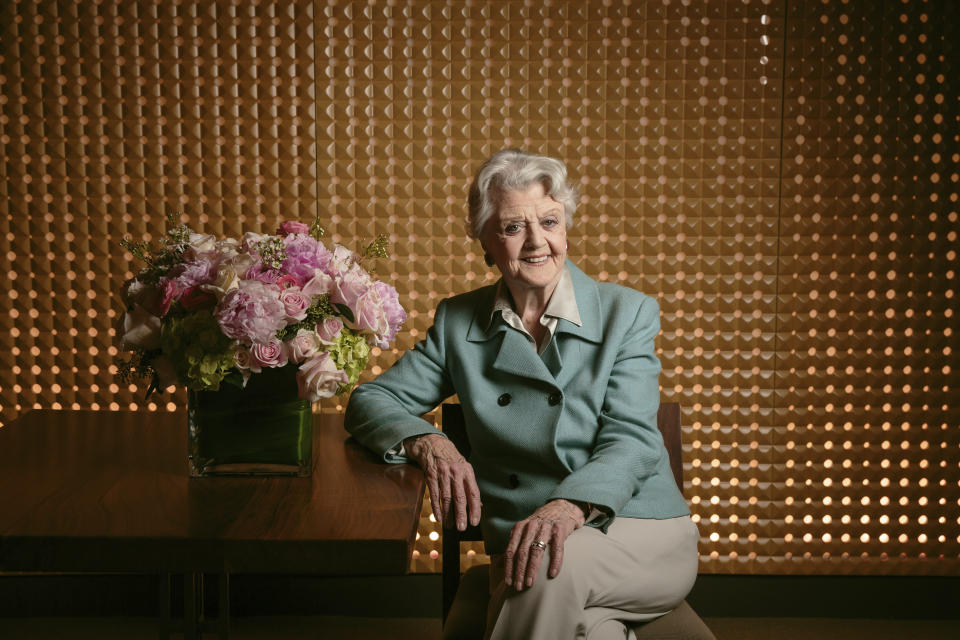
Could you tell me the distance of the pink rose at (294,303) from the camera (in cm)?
158

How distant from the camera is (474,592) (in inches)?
78.2

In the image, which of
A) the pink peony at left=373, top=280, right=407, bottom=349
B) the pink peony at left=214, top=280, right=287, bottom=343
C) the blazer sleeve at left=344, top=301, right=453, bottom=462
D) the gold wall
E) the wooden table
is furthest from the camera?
the gold wall

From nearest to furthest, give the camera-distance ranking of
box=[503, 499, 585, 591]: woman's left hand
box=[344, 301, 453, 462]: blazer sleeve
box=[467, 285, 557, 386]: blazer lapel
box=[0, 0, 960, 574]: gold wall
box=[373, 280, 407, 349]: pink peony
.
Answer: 1. box=[503, 499, 585, 591]: woman's left hand
2. box=[373, 280, 407, 349]: pink peony
3. box=[344, 301, 453, 462]: blazer sleeve
4. box=[467, 285, 557, 386]: blazer lapel
5. box=[0, 0, 960, 574]: gold wall

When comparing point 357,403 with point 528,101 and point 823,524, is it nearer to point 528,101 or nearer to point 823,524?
point 528,101

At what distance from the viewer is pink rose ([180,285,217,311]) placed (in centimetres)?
159

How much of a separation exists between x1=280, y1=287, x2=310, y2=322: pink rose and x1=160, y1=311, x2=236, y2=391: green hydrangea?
5.2 inches

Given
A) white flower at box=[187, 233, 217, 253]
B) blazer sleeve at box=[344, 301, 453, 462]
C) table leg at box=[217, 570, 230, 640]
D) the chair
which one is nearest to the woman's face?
blazer sleeve at box=[344, 301, 453, 462]

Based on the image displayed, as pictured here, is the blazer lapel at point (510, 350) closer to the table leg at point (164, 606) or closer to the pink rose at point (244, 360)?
the pink rose at point (244, 360)

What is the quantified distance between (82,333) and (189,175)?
2.55 ft

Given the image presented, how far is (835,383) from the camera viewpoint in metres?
3.15

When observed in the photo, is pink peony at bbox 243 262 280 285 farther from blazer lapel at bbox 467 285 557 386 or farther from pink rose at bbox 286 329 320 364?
blazer lapel at bbox 467 285 557 386

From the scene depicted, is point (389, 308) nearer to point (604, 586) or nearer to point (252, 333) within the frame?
point (252, 333)

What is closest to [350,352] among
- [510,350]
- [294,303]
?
[294,303]

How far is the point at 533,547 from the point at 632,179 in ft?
6.06
